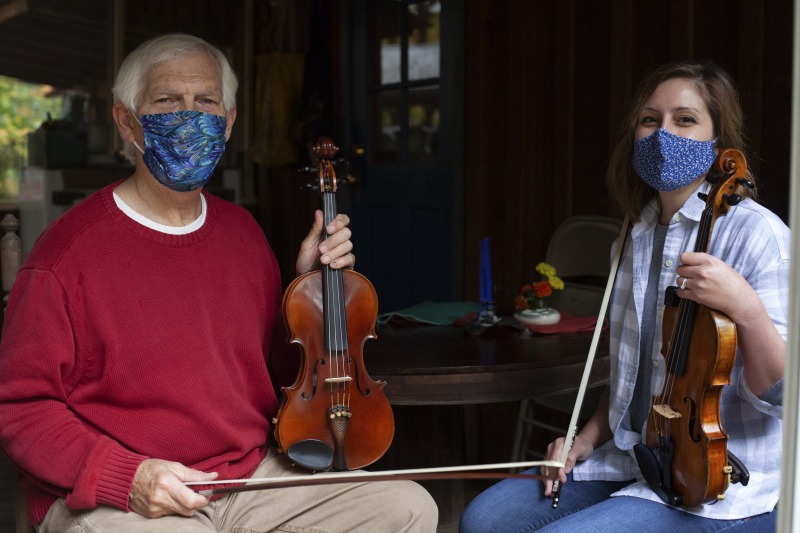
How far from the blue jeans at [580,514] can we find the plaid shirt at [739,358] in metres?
0.02

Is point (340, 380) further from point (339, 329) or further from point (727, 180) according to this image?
point (727, 180)

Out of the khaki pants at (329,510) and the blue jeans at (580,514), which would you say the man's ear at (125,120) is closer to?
the khaki pants at (329,510)

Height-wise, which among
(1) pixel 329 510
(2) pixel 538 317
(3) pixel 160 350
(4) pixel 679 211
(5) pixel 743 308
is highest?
(4) pixel 679 211

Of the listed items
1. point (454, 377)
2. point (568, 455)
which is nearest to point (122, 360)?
point (454, 377)

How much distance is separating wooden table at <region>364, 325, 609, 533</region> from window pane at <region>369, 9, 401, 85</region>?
2.55 meters

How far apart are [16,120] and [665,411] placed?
16.7ft

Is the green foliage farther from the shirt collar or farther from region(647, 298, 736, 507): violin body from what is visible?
region(647, 298, 736, 507): violin body

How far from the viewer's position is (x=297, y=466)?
191 centimetres

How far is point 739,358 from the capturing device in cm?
165

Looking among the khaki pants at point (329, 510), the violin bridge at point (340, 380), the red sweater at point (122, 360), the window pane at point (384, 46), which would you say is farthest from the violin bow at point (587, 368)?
the window pane at point (384, 46)

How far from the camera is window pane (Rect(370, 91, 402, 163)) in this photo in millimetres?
5016

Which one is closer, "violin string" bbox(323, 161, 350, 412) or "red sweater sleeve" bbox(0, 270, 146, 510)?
"red sweater sleeve" bbox(0, 270, 146, 510)

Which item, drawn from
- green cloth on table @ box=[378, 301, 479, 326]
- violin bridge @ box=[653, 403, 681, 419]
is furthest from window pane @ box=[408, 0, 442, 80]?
violin bridge @ box=[653, 403, 681, 419]

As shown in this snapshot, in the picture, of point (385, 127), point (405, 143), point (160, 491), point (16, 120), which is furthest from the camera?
point (16, 120)
